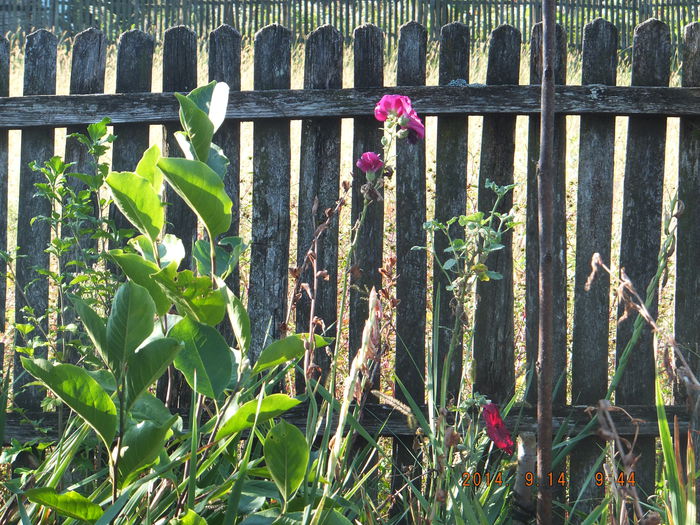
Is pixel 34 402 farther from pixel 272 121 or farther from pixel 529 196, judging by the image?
pixel 529 196

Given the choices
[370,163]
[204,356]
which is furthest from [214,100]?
[370,163]

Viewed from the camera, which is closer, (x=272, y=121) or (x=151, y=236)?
(x=151, y=236)

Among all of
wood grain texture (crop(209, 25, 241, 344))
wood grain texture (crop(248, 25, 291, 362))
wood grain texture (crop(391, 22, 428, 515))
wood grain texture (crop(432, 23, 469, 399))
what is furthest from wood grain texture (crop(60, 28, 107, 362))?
wood grain texture (crop(432, 23, 469, 399))

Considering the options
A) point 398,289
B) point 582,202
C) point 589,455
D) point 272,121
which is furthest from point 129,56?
point 589,455

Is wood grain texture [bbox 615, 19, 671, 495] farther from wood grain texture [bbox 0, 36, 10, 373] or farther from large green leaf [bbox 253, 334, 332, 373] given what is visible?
wood grain texture [bbox 0, 36, 10, 373]

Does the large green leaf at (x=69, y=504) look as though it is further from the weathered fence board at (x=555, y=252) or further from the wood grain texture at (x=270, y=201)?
the weathered fence board at (x=555, y=252)

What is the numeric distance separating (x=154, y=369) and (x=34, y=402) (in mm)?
1990

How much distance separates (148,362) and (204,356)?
134 mm

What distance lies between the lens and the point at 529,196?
2711 millimetres

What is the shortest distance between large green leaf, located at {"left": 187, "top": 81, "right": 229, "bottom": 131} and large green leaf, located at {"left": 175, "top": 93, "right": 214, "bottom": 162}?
29 millimetres

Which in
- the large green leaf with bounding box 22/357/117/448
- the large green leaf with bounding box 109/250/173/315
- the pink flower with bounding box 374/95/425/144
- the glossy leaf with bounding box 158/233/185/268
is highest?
the pink flower with bounding box 374/95/425/144

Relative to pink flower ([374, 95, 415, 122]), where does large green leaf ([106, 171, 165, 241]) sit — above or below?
below

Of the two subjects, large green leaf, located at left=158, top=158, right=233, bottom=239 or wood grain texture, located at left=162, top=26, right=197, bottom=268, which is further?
wood grain texture, located at left=162, top=26, right=197, bottom=268

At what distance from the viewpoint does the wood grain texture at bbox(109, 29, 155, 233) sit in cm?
272
